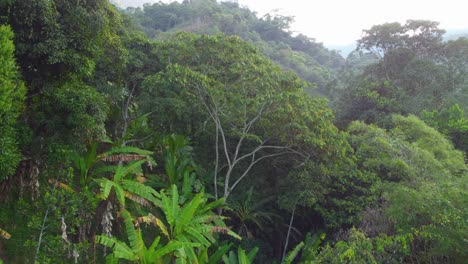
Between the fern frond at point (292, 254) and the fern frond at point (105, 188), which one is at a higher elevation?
the fern frond at point (105, 188)

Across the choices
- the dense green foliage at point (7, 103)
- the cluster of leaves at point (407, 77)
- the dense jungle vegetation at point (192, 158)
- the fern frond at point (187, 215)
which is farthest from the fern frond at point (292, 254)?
the cluster of leaves at point (407, 77)

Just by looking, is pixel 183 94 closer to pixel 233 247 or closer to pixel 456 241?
pixel 233 247

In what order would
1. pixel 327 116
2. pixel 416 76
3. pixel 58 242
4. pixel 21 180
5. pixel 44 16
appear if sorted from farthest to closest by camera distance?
pixel 416 76 < pixel 327 116 < pixel 21 180 < pixel 44 16 < pixel 58 242

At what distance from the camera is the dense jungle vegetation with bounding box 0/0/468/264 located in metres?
6.56

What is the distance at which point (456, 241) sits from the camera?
6941mm

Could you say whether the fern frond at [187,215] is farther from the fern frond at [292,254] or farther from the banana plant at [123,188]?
the fern frond at [292,254]

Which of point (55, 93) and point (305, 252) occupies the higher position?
point (55, 93)

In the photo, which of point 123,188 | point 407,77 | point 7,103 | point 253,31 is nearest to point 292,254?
point 123,188

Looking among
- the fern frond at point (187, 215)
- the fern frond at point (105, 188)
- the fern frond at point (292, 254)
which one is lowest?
the fern frond at point (292, 254)

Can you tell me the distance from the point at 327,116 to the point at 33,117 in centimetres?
756

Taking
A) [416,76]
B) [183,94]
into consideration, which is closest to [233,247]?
[183,94]

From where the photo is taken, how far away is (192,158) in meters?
13.3

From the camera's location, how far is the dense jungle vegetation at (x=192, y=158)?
6559 millimetres

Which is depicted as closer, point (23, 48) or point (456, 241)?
point (23, 48)
